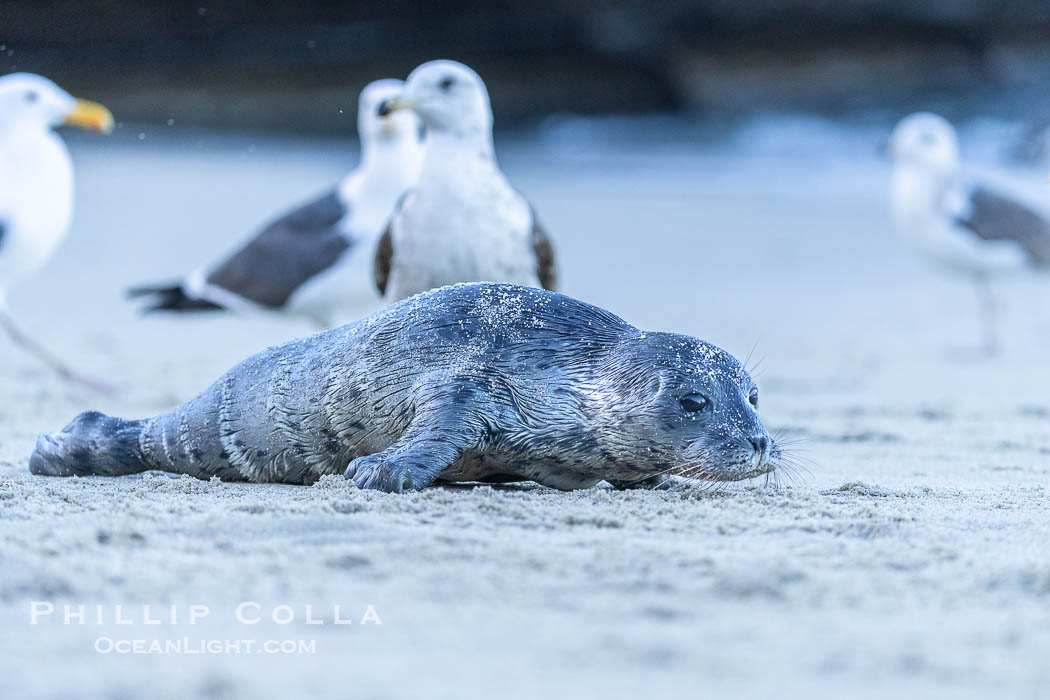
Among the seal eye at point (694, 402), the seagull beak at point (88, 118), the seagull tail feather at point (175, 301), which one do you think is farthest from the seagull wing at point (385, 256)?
the seal eye at point (694, 402)

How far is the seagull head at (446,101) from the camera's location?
523 cm

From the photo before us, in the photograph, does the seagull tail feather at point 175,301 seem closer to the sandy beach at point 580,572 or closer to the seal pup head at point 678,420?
the sandy beach at point 580,572

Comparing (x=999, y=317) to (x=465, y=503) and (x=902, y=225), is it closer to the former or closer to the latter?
(x=902, y=225)

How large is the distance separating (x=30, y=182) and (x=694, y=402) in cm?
402

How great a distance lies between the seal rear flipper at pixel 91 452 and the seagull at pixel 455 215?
1.55 meters

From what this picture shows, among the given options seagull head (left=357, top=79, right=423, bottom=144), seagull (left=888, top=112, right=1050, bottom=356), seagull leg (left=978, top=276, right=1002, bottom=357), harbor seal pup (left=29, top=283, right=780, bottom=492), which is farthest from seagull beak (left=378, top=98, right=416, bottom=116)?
seagull (left=888, top=112, right=1050, bottom=356)

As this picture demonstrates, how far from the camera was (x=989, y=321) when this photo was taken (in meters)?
7.66

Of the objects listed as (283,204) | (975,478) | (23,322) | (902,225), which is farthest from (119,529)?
(283,204)

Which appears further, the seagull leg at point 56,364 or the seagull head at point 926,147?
the seagull head at point 926,147

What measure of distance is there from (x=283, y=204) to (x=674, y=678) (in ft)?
31.3

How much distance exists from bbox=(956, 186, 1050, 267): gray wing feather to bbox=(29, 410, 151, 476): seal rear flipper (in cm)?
606

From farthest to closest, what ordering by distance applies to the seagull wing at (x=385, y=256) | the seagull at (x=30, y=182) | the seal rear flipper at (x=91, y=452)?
the seagull at (x=30, y=182) → the seagull wing at (x=385, y=256) → the seal rear flipper at (x=91, y=452)

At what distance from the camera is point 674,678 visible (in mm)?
1831

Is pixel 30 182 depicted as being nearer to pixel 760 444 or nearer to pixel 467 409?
pixel 467 409
